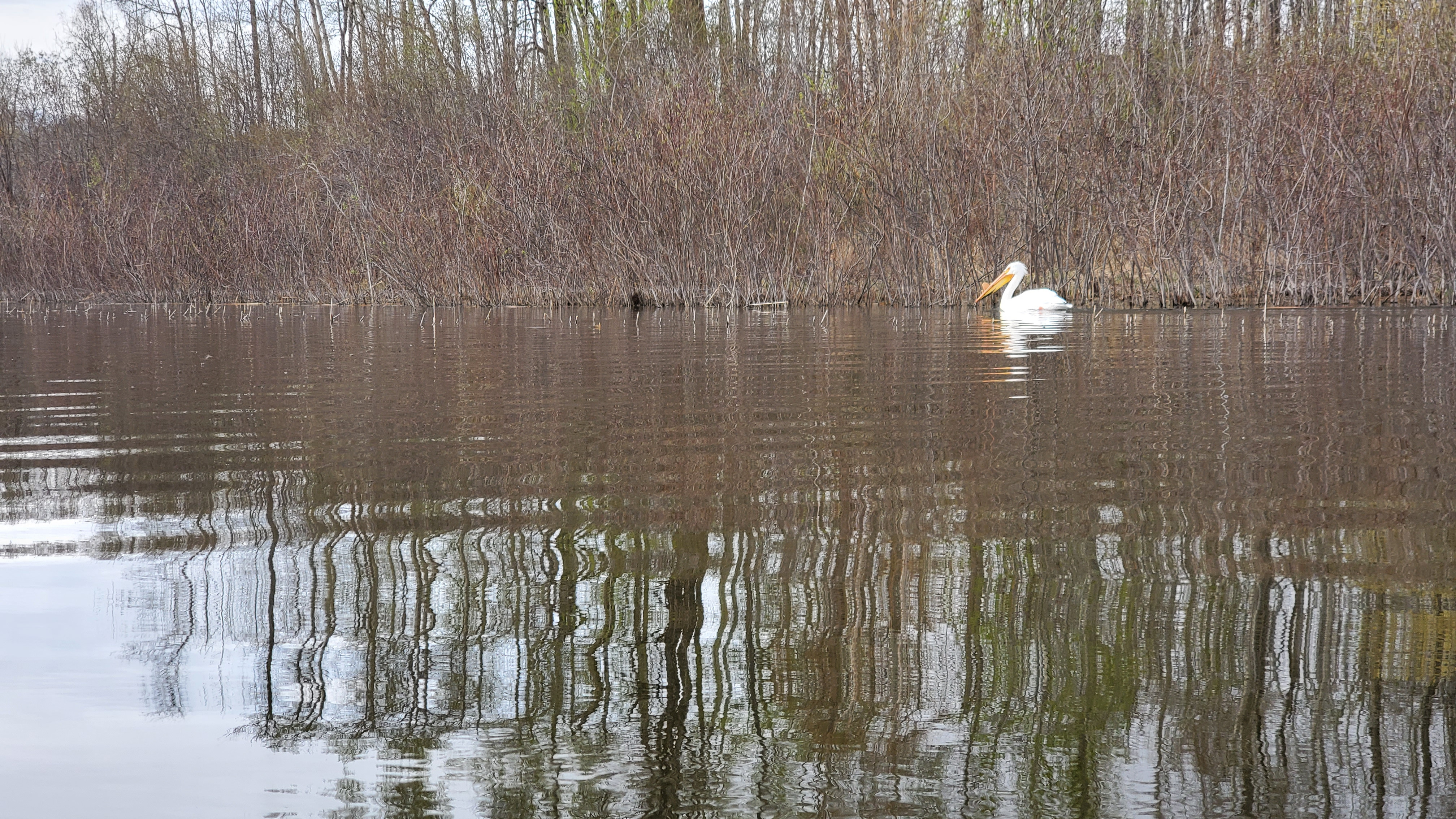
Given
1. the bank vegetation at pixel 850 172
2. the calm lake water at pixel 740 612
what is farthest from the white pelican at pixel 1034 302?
the calm lake water at pixel 740 612

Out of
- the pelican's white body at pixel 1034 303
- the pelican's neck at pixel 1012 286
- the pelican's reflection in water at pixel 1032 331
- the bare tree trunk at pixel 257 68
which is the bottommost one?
the pelican's reflection in water at pixel 1032 331

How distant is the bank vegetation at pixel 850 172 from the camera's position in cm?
1056

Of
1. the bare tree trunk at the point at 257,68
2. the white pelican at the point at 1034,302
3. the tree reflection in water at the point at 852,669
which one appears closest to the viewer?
the tree reflection in water at the point at 852,669

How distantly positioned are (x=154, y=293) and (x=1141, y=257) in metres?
12.2

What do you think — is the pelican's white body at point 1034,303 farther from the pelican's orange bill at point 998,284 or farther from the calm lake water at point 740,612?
the calm lake water at point 740,612

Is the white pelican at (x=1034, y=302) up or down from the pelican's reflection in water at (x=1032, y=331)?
up

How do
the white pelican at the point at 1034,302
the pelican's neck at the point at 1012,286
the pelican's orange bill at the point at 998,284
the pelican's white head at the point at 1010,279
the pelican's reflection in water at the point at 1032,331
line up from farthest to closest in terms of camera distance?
the pelican's orange bill at the point at 998,284
the pelican's white head at the point at 1010,279
the pelican's neck at the point at 1012,286
the white pelican at the point at 1034,302
the pelican's reflection in water at the point at 1032,331

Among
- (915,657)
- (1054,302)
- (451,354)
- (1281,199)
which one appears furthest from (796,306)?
(915,657)

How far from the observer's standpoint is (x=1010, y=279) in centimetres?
1119

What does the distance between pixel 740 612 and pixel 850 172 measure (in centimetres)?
1071

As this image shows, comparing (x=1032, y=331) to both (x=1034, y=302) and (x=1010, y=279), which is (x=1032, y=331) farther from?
(x=1010, y=279)

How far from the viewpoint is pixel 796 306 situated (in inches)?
495

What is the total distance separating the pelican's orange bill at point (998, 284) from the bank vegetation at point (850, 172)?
0.44 metres

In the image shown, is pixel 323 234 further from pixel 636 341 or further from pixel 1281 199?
pixel 1281 199
